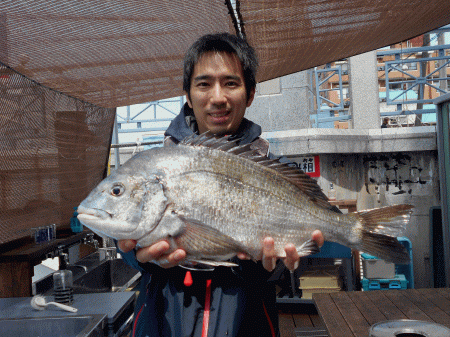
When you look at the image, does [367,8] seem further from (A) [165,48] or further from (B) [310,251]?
(B) [310,251]

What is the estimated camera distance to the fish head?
1.54 m

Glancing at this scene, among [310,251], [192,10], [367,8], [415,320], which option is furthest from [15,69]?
[415,320]

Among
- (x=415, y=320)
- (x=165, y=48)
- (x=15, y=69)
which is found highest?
(x=165, y=48)

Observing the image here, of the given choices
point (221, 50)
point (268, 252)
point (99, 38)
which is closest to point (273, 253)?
point (268, 252)

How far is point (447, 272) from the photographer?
5.89 m

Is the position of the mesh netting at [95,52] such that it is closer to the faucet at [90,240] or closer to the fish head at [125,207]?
the faucet at [90,240]

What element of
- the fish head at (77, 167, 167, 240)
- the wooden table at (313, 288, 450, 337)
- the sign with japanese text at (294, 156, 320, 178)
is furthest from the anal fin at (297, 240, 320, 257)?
the sign with japanese text at (294, 156, 320, 178)

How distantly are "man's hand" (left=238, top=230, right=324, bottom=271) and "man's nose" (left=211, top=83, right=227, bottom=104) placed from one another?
2.33 ft

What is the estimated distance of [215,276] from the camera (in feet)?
6.19

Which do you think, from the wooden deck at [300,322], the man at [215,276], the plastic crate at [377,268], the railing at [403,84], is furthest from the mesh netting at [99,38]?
the railing at [403,84]

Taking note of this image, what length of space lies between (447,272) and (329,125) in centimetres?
615

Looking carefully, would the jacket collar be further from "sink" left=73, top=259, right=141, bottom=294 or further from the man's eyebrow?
"sink" left=73, top=259, right=141, bottom=294

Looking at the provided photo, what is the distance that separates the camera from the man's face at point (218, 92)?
1969 mm

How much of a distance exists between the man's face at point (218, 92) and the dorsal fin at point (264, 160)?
96 millimetres
